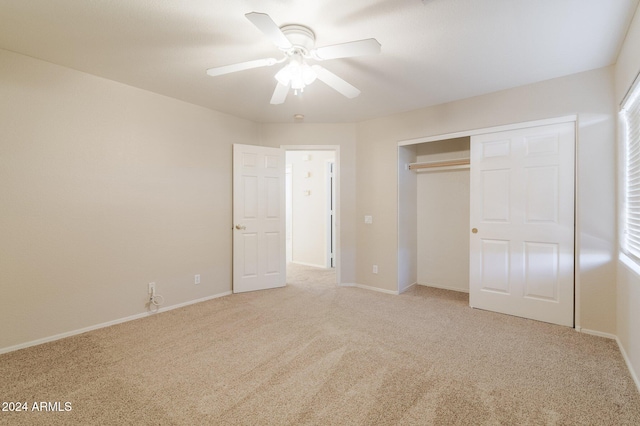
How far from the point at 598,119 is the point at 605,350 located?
6.77 ft

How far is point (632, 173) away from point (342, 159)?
3091 millimetres

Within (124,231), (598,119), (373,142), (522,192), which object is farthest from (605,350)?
(124,231)

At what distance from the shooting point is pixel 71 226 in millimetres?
2752

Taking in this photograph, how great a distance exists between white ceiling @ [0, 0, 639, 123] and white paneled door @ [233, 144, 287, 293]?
1229mm

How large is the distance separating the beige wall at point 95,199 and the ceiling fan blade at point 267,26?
2183 mm

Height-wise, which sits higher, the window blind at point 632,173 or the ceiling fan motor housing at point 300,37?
the ceiling fan motor housing at point 300,37

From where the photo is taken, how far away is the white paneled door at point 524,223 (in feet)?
9.59

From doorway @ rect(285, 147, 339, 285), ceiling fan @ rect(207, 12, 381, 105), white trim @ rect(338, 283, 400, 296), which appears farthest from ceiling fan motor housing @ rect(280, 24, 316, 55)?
doorway @ rect(285, 147, 339, 285)

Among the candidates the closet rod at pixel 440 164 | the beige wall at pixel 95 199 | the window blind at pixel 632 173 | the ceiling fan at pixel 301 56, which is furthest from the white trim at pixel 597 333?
the beige wall at pixel 95 199

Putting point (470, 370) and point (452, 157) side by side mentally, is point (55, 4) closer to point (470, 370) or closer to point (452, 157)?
point (470, 370)

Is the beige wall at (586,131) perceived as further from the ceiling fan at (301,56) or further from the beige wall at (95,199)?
the beige wall at (95,199)

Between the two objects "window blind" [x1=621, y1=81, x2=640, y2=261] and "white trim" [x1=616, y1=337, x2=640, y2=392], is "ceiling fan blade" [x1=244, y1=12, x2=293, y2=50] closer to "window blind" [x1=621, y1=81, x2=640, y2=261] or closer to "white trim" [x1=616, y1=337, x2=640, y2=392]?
"window blind" [x1=621, y1=81, x2=640, y2=261]

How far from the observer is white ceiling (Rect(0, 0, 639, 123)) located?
1901 mm

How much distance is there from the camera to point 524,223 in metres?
3.17
